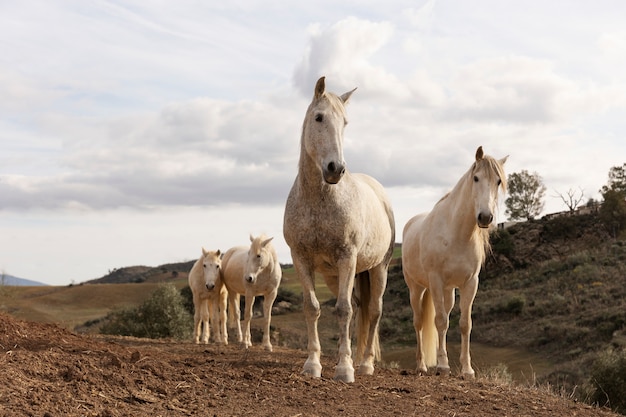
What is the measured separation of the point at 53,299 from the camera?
6141 centimetres

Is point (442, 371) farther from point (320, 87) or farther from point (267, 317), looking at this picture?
point (267, 317)

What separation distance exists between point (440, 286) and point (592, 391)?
13916mm

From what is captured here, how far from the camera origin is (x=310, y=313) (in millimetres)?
8422

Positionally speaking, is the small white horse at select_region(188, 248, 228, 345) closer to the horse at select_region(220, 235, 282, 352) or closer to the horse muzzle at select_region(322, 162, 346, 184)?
the horse at select_region(220, 235, 282, 352)

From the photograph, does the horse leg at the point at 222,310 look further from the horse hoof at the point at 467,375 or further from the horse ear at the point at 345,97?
the horse ear at the point at 345,97

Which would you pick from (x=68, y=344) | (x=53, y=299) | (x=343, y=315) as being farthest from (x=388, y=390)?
(x=53, y=299)

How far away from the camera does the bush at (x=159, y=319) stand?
87.4 ft

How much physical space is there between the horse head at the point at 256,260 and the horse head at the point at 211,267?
1.72 m

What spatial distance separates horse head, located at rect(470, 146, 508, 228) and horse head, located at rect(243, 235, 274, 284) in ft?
23.6

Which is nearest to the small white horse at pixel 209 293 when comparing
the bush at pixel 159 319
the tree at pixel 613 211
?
the bush at pixel 159 319

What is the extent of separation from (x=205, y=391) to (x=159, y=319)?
2112cm

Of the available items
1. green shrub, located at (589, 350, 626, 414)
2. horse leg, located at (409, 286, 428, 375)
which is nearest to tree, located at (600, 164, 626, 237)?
green shrub, located at (589, 350, 626, 414)

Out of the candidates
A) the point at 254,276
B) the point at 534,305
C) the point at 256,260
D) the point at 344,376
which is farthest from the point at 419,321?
the point at 534,305

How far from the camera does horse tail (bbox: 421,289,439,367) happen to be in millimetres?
11305
